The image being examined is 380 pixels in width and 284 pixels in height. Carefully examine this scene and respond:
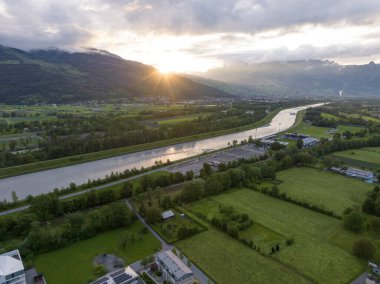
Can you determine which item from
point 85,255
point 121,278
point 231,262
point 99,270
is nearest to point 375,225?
point 231,262

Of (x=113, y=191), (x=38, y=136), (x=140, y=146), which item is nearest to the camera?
(x=113, y=191)

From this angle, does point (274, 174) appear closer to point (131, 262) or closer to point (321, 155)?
point (321, 155)

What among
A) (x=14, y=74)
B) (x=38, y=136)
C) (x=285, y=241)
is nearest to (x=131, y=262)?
(x=285, y=241)

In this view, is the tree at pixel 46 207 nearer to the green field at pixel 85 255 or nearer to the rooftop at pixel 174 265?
the green field at pixel 85 255

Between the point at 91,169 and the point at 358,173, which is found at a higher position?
the point at 358,173

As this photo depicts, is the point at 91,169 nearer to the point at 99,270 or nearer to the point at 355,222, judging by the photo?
the point at 99,270

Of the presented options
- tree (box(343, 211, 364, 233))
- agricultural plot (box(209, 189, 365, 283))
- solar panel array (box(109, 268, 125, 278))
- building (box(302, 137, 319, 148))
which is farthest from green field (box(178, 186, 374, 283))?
building (box(302, 137, 319, 148))

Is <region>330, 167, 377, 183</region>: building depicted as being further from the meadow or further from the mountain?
the mountain

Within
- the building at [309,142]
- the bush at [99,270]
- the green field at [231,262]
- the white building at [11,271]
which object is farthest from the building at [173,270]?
the building at [309,142]
